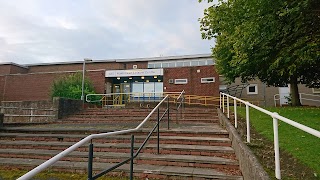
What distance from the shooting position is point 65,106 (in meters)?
11.3

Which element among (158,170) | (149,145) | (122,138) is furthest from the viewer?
(122,138)

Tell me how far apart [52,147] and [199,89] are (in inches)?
665

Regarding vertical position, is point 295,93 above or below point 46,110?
above

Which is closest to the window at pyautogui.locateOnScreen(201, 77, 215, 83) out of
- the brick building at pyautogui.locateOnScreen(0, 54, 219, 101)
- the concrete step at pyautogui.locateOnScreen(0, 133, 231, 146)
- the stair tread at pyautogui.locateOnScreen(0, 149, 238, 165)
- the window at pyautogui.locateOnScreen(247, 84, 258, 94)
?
the brick building at pyautogui.locateOnScreen(0, 54, 219, 101)

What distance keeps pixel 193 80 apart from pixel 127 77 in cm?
716

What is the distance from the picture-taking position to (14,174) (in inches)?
181

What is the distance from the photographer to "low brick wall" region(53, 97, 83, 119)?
10.9m

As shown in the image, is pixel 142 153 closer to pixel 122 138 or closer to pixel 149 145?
pixel 149 145

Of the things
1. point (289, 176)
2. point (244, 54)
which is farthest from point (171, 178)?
point (244, 54)

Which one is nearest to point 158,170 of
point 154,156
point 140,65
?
point 154,156

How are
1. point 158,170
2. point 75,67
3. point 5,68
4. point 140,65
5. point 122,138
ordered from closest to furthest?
point 158,170
point 122,138
point 140,65
point 5,68
point 75,67

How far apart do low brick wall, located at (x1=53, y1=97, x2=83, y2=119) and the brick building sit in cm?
1129

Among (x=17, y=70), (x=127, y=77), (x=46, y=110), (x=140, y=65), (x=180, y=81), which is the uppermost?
(x=140, y=65)

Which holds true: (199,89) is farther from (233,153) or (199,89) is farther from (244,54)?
(233,153)
